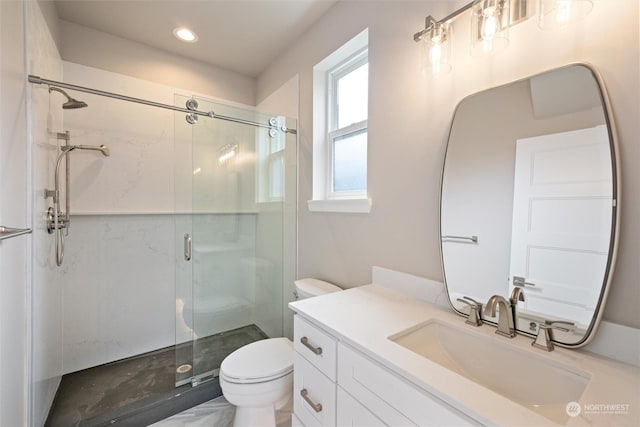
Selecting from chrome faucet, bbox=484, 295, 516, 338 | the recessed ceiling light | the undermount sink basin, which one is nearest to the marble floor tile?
the undermount sink basin

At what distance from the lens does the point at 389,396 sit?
0.73 metres

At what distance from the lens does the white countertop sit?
0.54 meters

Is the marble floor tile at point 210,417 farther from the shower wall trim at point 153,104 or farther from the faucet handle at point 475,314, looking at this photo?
the shower wall trim at point 153,104

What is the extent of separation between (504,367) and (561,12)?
1.10 m

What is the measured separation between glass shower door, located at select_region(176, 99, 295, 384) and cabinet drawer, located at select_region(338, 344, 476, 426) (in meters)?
1.39

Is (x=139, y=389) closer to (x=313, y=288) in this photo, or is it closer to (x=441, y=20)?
(x=313, y=288)

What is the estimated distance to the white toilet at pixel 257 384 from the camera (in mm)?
1315

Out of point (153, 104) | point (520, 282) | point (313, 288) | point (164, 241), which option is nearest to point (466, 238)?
point (520, 282)

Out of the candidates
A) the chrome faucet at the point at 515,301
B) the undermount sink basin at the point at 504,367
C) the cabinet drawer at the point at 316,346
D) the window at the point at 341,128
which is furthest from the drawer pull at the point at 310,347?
the window at the point at 341,128

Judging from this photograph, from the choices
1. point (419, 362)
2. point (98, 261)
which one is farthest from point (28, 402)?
point (419, 362)

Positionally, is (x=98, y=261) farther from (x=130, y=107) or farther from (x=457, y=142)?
(x=457, y=142)

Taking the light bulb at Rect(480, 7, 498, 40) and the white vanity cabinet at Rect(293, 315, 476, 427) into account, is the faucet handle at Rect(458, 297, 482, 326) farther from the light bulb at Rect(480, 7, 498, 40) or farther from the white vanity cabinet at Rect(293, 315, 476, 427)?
the light bulb at Rect(480, 7, 498, 40)

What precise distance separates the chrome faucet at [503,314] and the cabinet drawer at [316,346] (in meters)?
0.54

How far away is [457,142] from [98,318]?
2.69 meters
